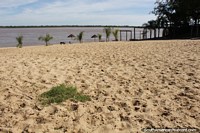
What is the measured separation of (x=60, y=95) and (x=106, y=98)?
3.03 feet

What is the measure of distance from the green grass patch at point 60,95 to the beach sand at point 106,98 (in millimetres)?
158

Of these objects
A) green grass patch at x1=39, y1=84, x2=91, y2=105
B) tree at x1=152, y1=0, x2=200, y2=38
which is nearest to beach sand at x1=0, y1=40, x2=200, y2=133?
green grass patch at x1=39, y1=84, x2=91, y2=105

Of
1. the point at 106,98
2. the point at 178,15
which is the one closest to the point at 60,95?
the point at 106,98

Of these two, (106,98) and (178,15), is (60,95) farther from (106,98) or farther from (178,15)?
(178,15)

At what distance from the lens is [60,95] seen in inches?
215

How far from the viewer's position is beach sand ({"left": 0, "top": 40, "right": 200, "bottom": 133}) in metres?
4.21

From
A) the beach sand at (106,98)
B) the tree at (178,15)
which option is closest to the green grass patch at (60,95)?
the beach sand at (106,98)

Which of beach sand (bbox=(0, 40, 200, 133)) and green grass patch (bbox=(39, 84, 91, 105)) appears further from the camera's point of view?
green grass patch (bbox=(39, 84, 91, 105))

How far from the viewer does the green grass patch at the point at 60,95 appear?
5270mm

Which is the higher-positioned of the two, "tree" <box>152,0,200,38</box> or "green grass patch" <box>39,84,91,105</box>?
"tree" <box>152,0,200,38</box>

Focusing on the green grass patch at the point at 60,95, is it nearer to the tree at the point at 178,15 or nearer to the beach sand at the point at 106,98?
the beach sand at the point at 106,98

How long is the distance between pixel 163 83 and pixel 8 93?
11.1 ft

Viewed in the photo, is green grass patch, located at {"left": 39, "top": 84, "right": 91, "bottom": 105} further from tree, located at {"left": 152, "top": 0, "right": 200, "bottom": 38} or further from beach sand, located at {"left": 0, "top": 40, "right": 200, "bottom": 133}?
tree, located at {"left": 152, "top": 0, "right": 200, "bottom": 38}

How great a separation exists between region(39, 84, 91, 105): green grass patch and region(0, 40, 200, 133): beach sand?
0.16 m
